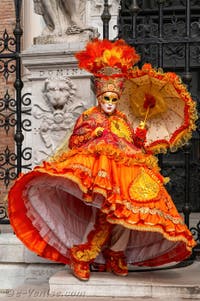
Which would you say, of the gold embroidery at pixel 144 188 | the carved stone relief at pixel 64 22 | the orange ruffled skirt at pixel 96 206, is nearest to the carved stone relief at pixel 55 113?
the carved stone relief at pixel 64 22

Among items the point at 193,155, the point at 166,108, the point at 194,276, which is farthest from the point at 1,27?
the point at 194,276

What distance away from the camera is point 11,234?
7.25 m

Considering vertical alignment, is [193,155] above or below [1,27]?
below

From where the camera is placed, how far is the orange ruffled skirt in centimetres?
554

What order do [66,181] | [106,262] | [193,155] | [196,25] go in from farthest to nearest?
[193,155] → [196,25] → [106,262] → [66,181]

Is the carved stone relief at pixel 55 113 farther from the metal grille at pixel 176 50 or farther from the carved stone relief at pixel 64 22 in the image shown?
the metal grille at pixel 176 50

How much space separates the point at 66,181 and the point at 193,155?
15.9 feet

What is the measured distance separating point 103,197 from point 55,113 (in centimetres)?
163

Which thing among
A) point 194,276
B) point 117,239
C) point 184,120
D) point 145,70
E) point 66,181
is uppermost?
point 145,70

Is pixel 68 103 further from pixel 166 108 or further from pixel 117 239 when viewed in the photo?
pixel 117 239

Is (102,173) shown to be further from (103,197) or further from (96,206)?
(96,206)

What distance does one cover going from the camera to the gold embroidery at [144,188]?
18.4ft

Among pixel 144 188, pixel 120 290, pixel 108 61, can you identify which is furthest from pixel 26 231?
pixel 108 61

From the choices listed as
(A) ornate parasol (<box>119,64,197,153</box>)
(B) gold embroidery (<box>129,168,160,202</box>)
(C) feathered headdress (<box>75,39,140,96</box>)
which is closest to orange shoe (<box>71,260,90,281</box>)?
(B) gold embroidery (<box>129,168,160,202</box>)
